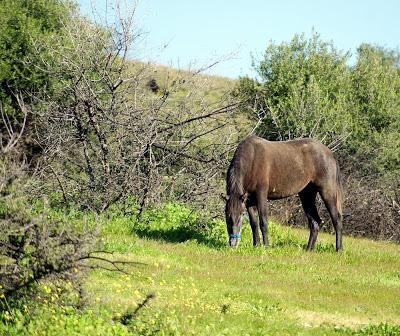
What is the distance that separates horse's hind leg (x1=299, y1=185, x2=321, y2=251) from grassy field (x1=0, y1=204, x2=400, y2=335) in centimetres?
35

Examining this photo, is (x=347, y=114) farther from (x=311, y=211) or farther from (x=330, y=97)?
(x=311, y=211)

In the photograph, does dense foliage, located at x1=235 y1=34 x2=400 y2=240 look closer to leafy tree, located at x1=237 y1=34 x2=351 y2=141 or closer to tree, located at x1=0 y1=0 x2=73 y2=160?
leafy tree, located at x1=237 y1=34 x2=351 y2=141

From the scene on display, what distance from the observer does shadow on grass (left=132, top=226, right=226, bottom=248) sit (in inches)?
634

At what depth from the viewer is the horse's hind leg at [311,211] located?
16969mm

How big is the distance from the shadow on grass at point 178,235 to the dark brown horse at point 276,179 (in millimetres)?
940

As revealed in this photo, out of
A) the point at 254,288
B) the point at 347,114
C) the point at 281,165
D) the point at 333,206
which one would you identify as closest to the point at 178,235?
the point at 281,165

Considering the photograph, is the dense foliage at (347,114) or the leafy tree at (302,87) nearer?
the dense foliage at (347,114)

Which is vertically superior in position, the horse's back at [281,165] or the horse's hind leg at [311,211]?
the horse's back at [281,165]

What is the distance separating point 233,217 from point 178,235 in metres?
1.81

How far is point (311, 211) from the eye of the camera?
17688 millimetres

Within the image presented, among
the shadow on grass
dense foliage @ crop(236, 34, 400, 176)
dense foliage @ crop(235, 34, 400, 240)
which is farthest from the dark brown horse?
dense foliage @ crop(236, 34, 400, 176)

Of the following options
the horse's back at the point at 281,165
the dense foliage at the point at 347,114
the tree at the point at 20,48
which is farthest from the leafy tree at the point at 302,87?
the horse's back at the point at 281,165

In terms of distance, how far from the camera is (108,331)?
779 cm

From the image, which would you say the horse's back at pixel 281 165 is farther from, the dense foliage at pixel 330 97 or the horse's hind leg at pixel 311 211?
the dense foliage at pixel 330 97
